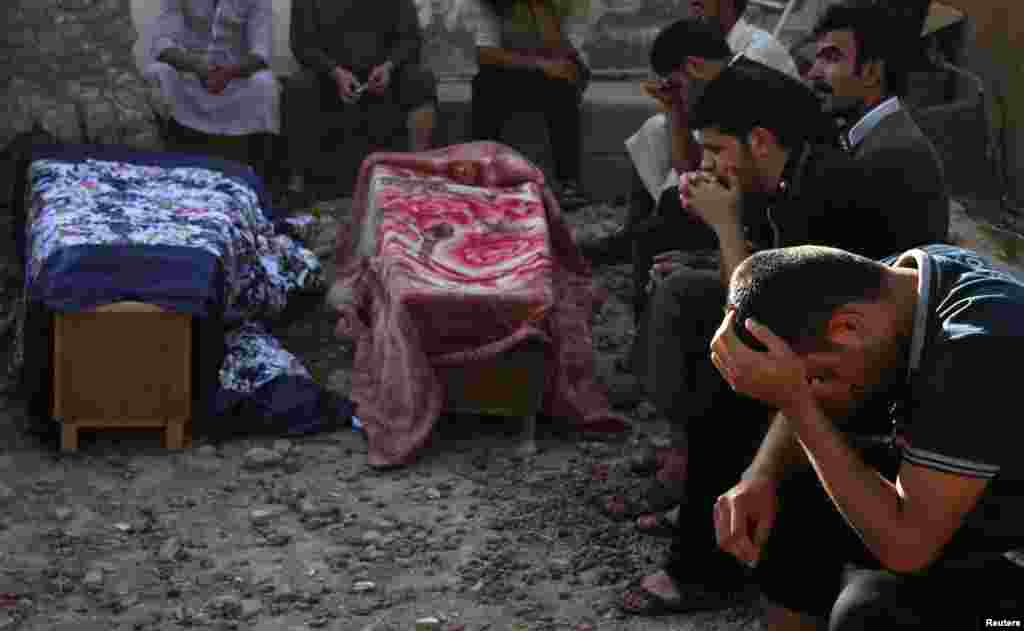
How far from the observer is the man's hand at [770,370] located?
2990 millimetres

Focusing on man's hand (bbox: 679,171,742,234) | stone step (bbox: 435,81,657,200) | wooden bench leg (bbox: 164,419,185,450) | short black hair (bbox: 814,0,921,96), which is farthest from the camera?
stone step (bbox: 435,81,657,200)

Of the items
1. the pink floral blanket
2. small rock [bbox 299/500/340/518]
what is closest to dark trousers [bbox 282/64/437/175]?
the pink floral blanket

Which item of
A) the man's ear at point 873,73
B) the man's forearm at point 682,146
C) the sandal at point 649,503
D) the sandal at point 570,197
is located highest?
the man's ear at point 873,73

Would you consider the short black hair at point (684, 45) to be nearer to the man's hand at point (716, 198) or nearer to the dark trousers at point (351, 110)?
the man's hand at point (716, 198)

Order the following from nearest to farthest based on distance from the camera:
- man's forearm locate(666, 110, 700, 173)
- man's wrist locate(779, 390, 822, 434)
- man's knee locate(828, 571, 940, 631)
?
1. man's wrist locate(779, 390, 822, 434)
2. man's knee locate(828, 571, 940, 631)
3. man's forearm locate(666, 110, 700, 173)

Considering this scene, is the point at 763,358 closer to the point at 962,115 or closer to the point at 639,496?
the point at 639,496

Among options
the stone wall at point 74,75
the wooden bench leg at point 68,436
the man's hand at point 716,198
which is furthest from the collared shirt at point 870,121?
the stone wall at point 74,75

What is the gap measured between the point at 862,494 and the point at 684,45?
3.32m

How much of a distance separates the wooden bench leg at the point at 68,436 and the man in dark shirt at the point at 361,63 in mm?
3109

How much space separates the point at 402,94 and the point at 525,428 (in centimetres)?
302

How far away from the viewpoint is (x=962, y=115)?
8.30 meters

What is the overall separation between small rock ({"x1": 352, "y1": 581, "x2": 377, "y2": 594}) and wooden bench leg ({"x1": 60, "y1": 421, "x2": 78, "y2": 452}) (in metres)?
1.44

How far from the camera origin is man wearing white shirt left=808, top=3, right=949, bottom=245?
454 cm

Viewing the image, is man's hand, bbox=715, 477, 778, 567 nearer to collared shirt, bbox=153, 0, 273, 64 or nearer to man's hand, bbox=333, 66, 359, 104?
man's hand, bbox=333, 66, 359, 104
